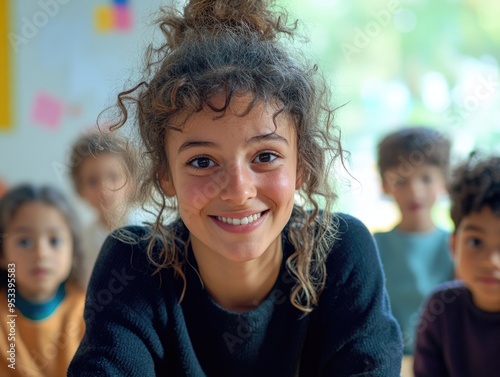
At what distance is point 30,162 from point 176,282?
7.16ft

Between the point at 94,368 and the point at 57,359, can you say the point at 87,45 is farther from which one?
the point at 94,368

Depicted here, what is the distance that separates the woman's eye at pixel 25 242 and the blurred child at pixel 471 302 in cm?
98

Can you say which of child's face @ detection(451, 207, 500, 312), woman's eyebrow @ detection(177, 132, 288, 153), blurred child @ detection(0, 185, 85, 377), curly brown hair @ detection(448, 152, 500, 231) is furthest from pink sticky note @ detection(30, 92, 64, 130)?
woman's eyebrow @ detection(177, 132, 288, 153)

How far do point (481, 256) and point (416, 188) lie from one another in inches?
33.0

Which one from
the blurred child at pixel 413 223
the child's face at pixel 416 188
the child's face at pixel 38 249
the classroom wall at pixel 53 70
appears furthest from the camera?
the classroom wall at pixel 53 70

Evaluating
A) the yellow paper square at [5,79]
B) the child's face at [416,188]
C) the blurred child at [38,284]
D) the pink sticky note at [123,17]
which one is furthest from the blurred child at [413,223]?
the yellow paper square at [5,79]

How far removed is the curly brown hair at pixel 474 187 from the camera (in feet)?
4.80

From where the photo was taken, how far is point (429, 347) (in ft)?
4.86

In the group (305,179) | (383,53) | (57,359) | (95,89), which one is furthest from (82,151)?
(305,179)

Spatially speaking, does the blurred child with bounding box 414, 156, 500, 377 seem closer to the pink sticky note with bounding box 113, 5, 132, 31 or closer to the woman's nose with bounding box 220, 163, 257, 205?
the woman's nose with bounding box 220, 163, 257, 205

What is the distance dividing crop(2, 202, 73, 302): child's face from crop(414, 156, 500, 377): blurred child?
2.95ft

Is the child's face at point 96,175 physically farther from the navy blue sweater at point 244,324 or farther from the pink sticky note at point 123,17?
the navy blue sweater at point 244,324

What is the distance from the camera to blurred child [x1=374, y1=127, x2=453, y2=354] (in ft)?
6.74

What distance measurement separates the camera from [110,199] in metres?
1.38
